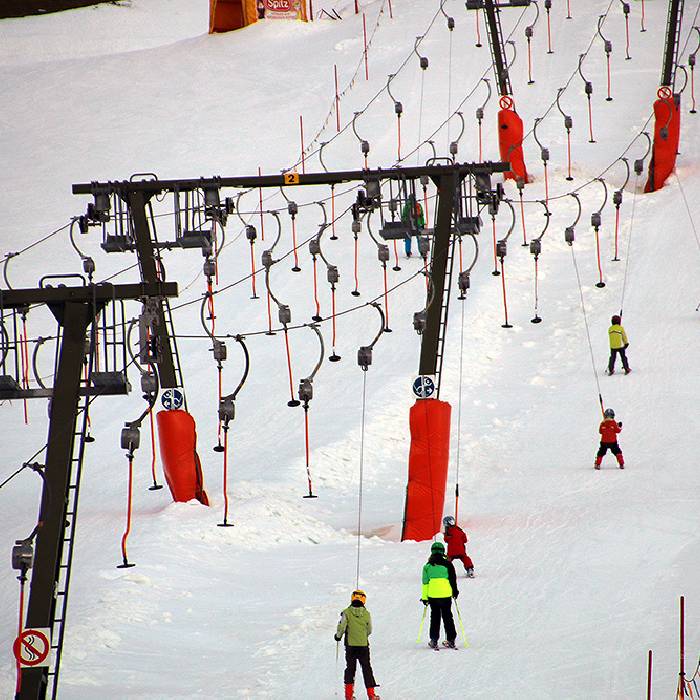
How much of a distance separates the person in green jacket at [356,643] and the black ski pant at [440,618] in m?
1.00

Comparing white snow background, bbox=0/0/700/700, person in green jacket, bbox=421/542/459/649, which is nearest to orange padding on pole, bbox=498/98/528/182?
white snow background, bbox=0/0/700/700

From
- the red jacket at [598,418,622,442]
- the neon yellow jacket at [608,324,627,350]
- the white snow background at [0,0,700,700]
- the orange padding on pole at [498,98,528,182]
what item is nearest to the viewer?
the white snow background at [0,0,700,700]

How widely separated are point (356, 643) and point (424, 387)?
5.79 meters

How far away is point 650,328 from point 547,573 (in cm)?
960

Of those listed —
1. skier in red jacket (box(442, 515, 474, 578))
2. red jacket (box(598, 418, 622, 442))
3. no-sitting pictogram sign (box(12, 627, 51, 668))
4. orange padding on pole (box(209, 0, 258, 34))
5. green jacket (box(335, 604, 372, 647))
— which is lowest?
red jacket (box(598, 418, 622, 442))

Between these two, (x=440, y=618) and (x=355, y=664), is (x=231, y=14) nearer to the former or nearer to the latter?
(x=440, y=618)

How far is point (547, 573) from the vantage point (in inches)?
559

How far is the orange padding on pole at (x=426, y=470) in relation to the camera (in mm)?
16484

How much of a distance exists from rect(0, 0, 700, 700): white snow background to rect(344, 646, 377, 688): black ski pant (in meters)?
0.35

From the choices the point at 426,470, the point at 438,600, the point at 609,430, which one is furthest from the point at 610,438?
the point at 438,600

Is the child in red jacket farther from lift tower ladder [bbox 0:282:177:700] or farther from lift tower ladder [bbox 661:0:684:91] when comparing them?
lift tower ladder [bbox 661:0:684:91]

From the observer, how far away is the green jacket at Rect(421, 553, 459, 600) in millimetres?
12211

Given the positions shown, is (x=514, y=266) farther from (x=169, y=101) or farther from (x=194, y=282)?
(x=169, y=101)

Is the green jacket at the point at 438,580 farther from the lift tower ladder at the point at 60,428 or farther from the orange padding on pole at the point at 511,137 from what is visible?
the orange padding on pole at the point at 511,137
